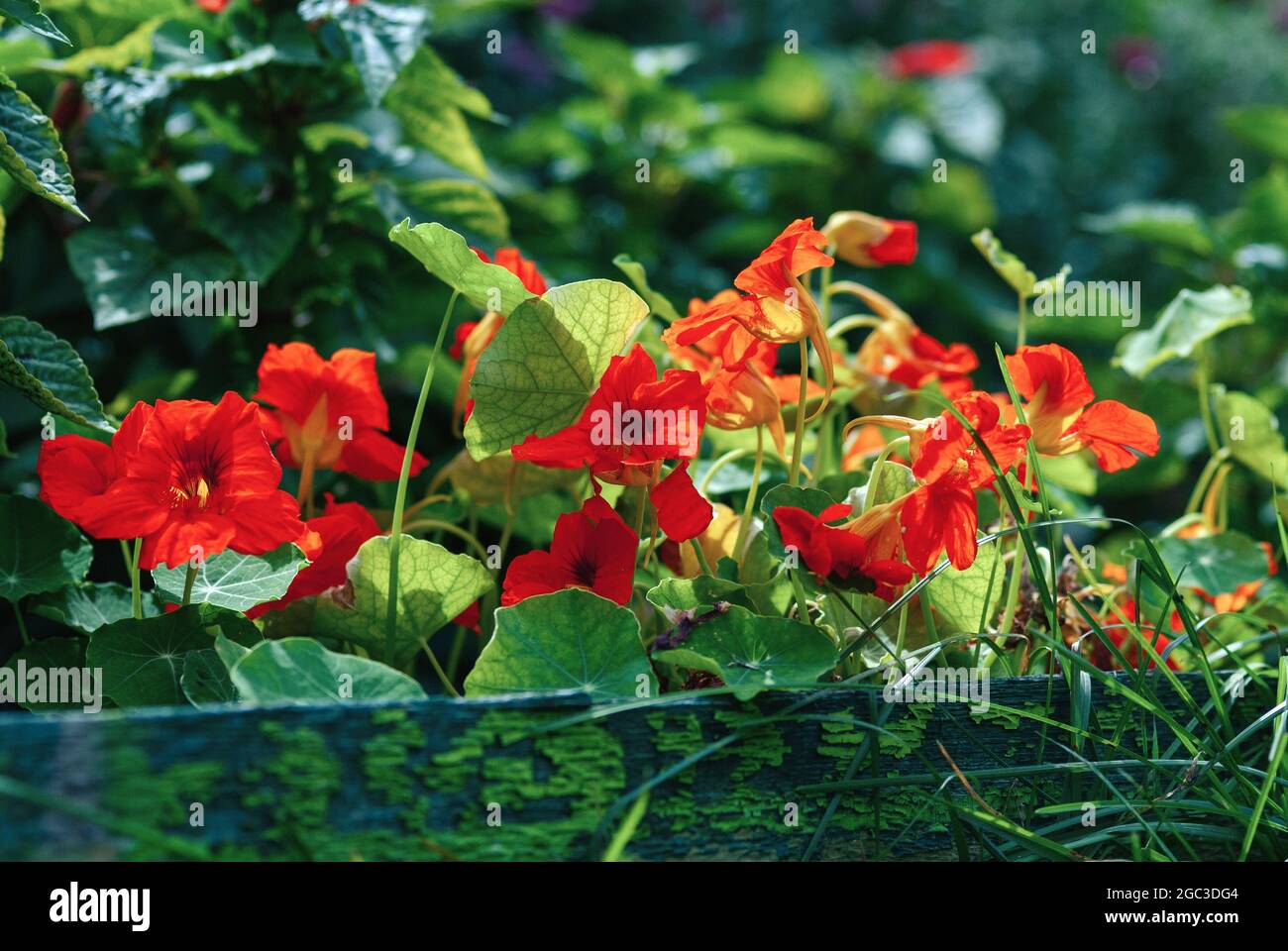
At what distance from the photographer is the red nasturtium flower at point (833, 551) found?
2.13 ft

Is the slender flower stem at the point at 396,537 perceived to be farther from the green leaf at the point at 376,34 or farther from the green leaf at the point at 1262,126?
the green leaf at the point at 1262,126

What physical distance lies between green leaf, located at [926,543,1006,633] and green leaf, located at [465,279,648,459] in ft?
0.90

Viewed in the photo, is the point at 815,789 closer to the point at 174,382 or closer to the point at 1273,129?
the point at 174,382

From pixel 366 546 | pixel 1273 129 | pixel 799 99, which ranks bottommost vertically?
pixel 366 546

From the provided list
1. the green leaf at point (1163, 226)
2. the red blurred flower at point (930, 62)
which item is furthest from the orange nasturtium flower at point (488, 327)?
the red blurred flower at point (930, 62)

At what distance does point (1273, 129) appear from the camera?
1.79 metres

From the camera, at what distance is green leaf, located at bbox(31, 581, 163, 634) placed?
751mm

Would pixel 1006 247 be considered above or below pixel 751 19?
below

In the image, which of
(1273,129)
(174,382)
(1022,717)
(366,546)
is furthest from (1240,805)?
(1273,129)

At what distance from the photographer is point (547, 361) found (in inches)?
27.3

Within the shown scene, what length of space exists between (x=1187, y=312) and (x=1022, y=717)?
0.52 meters

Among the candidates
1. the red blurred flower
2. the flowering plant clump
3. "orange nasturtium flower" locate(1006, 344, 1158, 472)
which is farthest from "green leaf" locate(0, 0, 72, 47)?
the red blurred flower

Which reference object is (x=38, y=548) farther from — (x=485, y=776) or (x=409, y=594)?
(x=485, y=776)
